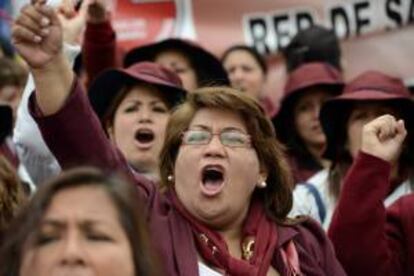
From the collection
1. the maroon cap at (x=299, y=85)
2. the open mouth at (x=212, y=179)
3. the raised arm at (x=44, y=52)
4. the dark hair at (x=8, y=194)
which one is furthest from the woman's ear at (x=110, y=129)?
the raised arm at (x=44, y=52)

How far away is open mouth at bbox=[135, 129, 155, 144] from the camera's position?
539 centimetres

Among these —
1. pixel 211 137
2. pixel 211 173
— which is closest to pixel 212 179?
pixel 211 173

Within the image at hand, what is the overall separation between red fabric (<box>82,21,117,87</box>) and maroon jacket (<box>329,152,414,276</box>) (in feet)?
4.85

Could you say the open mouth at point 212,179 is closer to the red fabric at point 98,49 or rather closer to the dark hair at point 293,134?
the red fabric at point 98,49

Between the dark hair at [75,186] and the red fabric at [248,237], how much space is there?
1.06 metres

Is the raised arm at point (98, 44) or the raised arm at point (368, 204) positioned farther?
the raised arm at point (98, 44)

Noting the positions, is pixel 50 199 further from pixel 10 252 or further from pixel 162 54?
pixel 162 54

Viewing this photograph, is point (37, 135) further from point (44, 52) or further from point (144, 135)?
point (44, 52)

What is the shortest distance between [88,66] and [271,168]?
5.27 feet

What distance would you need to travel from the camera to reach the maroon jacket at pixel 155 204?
156 inches

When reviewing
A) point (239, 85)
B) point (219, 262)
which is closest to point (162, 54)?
point (239, 85)

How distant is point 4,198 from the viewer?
15.2ft

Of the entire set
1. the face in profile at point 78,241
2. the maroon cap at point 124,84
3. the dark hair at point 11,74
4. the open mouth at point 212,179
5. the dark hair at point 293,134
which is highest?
the face in profile at point 78,241

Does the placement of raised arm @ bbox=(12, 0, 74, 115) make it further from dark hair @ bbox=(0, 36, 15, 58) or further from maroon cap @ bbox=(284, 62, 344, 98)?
dark hair @ bbox=(0, 36, 15, 58)
